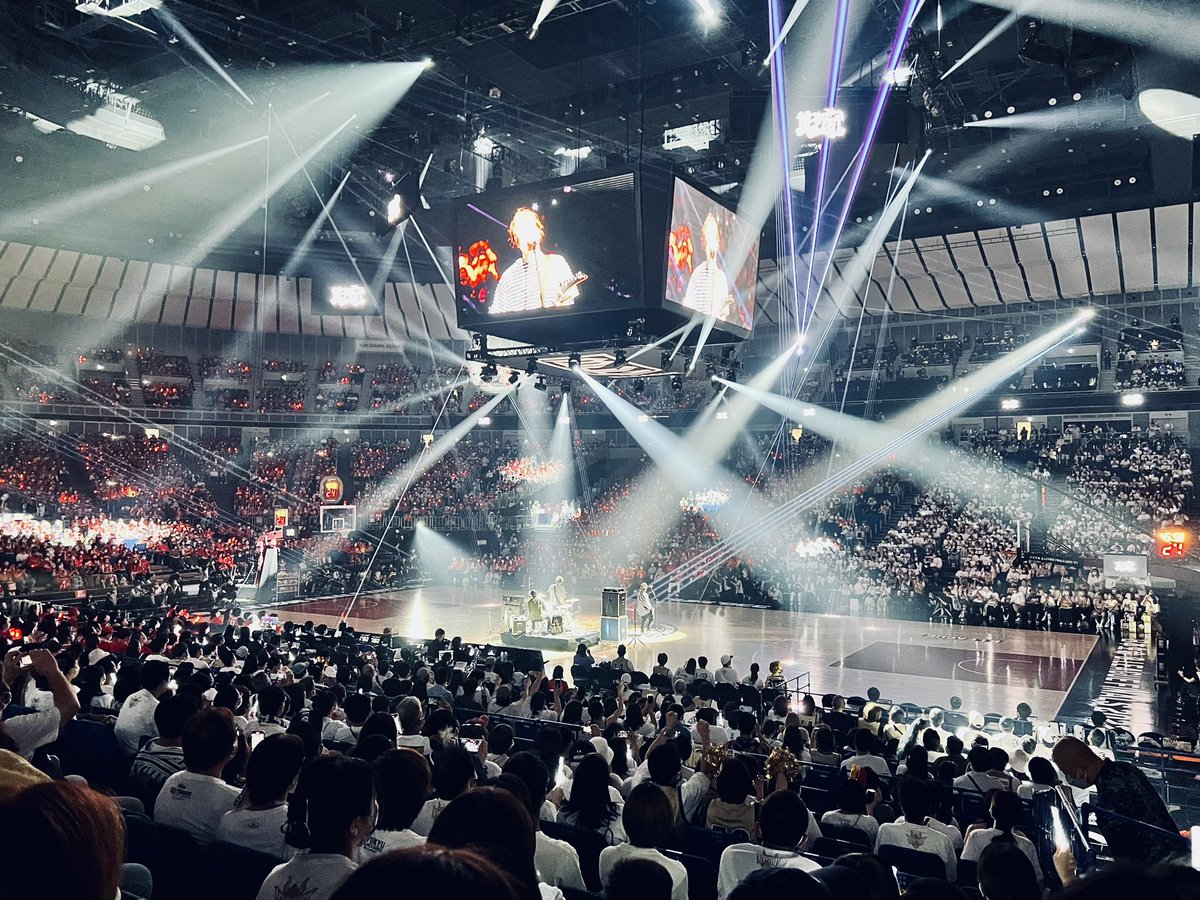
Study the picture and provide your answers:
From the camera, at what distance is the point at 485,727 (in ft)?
23.8

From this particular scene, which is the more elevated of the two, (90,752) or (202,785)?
(202,785)

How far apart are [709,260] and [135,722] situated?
9044mm

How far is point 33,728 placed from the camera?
486 cm

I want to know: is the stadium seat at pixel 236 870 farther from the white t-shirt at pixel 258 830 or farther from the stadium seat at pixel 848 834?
the stadium seat at pixel 848 834

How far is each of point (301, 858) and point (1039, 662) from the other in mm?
17909

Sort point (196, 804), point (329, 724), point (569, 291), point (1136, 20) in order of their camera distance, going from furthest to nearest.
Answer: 1. point (569, 291)
2. point (1136, 20)
3. point (329, 724)
4. point (196, 804)

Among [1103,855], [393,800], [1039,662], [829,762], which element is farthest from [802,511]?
[393,800]

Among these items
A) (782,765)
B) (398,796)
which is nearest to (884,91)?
(782,765)

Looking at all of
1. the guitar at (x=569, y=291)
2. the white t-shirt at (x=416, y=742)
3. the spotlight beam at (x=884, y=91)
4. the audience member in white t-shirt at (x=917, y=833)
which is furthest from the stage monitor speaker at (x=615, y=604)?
the audience member in white t-shirt at (x=917, y=833)

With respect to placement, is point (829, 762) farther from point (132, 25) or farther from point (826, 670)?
point (132, 25)

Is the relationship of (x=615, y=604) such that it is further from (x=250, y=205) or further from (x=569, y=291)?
(x=250, y=205)

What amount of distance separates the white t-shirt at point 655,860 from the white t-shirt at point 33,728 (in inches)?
134

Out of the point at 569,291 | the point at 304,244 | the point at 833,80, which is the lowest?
the point at 569,291

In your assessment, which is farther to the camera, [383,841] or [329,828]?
[383,841]
